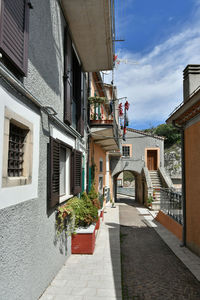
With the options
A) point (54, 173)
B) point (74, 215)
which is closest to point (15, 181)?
point (54, 173)

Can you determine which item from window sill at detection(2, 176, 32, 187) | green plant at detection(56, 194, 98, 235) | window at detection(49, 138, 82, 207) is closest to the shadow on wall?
window at detection(49, 138, 82, 207)

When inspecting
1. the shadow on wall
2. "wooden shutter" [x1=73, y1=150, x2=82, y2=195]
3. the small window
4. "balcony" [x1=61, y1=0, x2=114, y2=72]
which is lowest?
"wooden shutter" [x1=73, y1=150, x2=82, y2=195]

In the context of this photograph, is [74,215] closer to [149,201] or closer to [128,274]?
[128,274]

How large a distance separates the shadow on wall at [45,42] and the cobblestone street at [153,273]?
5005 millimetres

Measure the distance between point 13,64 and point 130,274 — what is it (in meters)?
5.41

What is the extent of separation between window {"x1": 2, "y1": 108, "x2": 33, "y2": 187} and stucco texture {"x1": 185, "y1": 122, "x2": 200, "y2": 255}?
5370 mm

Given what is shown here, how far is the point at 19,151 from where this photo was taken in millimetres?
3365

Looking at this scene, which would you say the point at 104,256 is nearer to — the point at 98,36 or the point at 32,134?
the point at 32,134

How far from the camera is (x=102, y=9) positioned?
18.0 feet

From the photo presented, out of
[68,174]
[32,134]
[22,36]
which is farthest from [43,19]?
[68,174]

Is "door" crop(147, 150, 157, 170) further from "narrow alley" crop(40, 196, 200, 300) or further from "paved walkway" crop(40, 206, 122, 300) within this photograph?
"paved walkway" crop(40, 206, 122, 300)

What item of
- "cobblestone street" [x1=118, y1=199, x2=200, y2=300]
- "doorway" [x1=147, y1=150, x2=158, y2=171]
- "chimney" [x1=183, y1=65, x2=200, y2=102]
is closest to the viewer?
"cobblestone street" [x1=118, y1=199, x2=200, y2=300]

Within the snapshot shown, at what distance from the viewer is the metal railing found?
27.9ft

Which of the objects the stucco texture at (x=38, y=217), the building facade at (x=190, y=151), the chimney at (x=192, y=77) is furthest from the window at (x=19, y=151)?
the chimney at (x=192, y=77)
